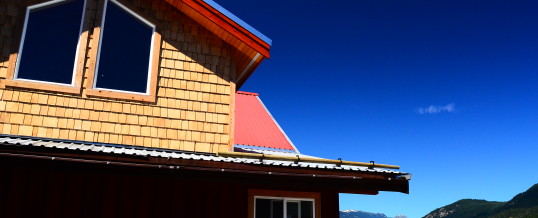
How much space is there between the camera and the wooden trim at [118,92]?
7836 mm

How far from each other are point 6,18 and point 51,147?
3.70m

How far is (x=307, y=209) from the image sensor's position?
7.80 m

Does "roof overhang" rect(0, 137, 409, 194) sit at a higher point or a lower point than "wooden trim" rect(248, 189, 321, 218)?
higher

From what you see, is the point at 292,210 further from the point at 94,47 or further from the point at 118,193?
the point at 94,47

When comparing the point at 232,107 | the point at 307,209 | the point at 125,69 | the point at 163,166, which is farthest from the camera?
the point at 232,107

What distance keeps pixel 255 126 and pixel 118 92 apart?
4.58 m

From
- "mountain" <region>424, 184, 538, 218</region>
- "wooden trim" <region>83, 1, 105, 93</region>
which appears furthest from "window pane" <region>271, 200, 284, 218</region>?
"mountain" <region>424, 184, 538, 218</region>

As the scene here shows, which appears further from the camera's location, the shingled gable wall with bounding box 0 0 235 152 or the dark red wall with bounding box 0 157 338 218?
the shingled gable wall with bounding box 0 0 235 152

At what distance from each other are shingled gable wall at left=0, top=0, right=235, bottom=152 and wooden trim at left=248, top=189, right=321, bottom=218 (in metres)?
1.21

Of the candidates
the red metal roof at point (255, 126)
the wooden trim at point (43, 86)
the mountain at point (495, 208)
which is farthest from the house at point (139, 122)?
the mountain at point (495, 208)

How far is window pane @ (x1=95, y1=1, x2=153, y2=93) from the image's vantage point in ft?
26.6

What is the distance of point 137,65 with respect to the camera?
834 centimetres

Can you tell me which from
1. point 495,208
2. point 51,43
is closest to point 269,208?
point 51,43

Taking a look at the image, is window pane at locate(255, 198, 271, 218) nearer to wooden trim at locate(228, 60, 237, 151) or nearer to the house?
the house
